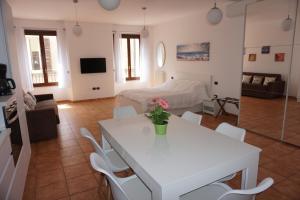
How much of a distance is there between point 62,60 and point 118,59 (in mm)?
1921

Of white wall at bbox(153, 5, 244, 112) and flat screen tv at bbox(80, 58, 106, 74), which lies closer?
white wall at bbox(153, 5, 244, 112)

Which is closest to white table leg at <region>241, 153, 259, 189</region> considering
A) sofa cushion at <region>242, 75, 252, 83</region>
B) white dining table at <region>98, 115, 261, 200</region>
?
white dining table at <region>98, 115, 261, 200</region>

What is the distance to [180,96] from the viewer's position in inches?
199

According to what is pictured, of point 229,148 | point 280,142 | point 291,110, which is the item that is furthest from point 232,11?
point 229,148

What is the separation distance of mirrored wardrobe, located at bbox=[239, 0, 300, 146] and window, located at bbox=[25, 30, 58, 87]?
596cm

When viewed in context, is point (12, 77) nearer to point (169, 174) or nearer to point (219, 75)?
point (169, 174)

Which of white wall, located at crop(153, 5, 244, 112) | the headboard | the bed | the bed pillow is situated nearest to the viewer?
the bed pillow

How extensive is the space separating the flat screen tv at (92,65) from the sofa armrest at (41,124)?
136 inches

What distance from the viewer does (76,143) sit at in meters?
3.68

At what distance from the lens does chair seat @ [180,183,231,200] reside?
5.11ft

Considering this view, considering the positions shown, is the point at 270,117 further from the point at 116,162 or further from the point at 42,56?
the point at 42,56

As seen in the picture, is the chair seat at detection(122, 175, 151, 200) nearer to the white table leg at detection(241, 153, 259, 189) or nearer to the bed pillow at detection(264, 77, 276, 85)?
the white table leg at detection(241, 153, 259, 189)

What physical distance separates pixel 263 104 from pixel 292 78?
77cm

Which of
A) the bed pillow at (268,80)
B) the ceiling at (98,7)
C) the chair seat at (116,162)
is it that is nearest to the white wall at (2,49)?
the chair seat at (116,162)
